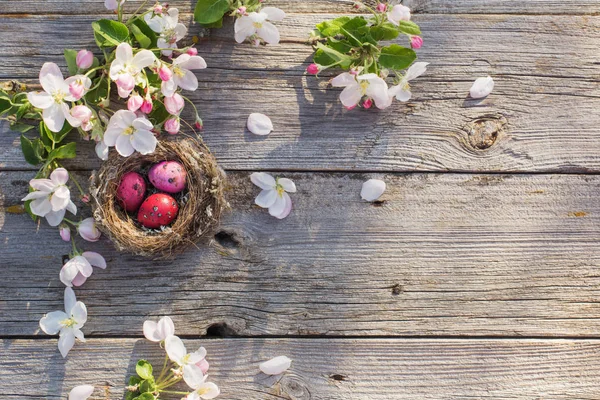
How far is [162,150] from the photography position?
130 centimetres

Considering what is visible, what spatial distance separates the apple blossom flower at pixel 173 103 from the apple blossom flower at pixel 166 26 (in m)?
0.11

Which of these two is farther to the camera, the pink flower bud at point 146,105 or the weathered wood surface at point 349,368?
the weathered wood surface at point 349,368

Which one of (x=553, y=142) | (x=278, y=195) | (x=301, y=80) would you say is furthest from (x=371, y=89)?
(x=553, y=142)

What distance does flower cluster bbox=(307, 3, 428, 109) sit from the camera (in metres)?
1.27

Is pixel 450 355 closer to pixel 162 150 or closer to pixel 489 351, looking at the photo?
pixel 489 351

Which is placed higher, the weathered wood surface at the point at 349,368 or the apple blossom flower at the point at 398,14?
the apple blossom flower at the point at 398,14

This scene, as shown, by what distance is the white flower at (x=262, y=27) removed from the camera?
1.29 metres

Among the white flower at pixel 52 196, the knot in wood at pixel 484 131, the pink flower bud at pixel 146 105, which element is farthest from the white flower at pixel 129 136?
the knot in wood at pixel 484 131

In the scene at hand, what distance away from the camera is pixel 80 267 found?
1.29m

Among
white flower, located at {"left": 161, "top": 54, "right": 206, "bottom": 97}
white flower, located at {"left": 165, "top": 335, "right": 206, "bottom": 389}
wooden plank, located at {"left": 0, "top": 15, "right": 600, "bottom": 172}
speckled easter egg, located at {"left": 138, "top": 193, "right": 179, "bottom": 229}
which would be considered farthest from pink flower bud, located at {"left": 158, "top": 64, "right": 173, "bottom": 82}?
white flower, located at {"left": 165, "top": 335, "right": 206, "bottom": 389}

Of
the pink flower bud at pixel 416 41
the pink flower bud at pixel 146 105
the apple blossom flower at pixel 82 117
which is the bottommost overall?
the apple blossom flower at pixel 82 117

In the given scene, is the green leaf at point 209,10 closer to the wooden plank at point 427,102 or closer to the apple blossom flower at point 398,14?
the wooden plank at point 427,102

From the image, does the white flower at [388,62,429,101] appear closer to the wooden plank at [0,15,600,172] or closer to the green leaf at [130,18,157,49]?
the wooden plank at [0,15,600,172]

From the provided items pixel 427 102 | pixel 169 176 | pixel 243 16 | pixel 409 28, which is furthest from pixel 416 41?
pixel 169 176
